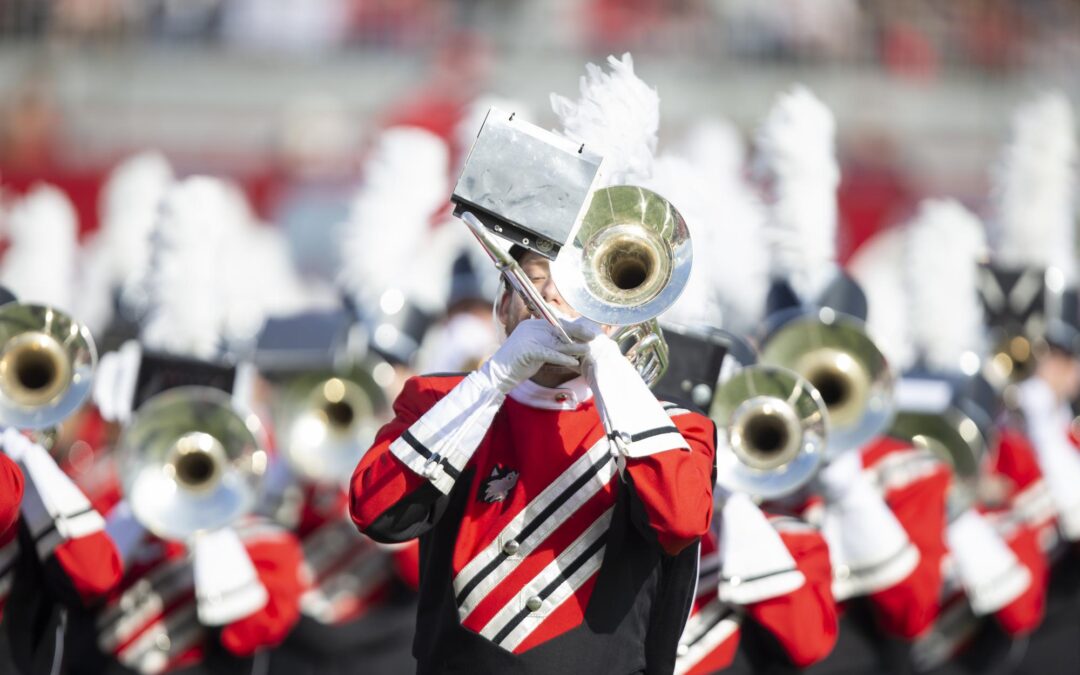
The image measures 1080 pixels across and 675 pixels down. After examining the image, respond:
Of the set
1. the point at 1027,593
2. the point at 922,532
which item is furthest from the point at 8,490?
the point at 1027,593

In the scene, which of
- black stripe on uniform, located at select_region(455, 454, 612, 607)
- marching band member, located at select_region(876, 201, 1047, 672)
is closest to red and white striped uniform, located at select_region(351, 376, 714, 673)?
black stripe on uniform, located at select_region(455, 454, 612, 607)

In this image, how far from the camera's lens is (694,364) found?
14.0 feet

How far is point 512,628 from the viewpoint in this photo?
3.36 meters

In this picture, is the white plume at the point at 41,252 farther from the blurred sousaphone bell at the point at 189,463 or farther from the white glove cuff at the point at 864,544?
the white glove cuff at the point at 864,544

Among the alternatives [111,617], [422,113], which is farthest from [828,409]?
[422,113]

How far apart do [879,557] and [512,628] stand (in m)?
1.85

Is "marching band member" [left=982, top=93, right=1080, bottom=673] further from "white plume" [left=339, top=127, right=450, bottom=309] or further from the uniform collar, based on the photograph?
the uniform collar

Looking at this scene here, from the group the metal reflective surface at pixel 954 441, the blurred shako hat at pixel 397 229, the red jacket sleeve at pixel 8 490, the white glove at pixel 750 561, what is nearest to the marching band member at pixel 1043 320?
the metal reflective surface at pixel 954 441

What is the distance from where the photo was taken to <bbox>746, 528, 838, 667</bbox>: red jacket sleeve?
422 cm

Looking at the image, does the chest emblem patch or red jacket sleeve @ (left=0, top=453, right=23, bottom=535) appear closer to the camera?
the chest emblem patch

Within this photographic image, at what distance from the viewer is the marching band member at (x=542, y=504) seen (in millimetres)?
3205

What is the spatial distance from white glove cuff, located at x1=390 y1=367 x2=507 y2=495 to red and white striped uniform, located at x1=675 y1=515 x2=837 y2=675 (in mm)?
1124

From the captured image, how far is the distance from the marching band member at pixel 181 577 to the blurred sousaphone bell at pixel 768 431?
1520 millimetres

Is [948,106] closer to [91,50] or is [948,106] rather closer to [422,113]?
[422,113]
